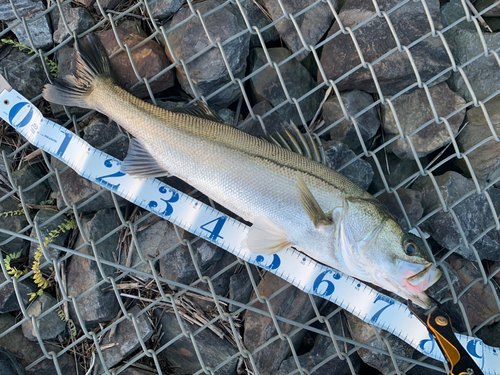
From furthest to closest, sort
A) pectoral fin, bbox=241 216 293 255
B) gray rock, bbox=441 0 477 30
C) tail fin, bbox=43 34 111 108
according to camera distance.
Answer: gray rock, bbox=441 0 477 30, tail fin, bbox=43 34 111 108, pectoral fin, bbox=241 216 293 255

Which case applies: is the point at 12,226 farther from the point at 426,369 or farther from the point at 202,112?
the point at 426,369

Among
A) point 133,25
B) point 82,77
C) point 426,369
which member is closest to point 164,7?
point 133,25

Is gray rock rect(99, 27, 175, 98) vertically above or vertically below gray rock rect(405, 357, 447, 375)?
above

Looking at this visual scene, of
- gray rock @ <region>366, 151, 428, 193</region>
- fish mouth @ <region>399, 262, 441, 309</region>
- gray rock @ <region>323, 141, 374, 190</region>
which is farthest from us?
gray rock @ <region>366, 151, 428, 193</region>

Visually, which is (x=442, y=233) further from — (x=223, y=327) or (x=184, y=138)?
(x=184, y=138)

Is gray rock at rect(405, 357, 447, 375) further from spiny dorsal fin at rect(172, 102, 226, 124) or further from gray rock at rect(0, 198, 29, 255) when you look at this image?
gray rock at rect(0, 198, 29, 255)

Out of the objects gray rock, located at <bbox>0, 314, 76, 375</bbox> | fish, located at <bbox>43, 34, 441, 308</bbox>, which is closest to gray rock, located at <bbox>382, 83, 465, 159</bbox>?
fish, located at <bbox>43, 34, 441, 308</bbox>

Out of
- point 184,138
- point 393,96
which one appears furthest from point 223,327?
point 393,96
